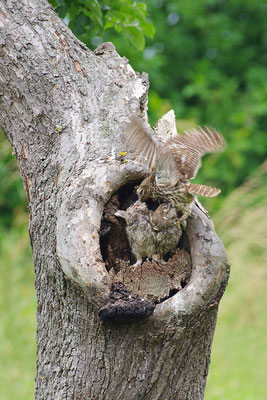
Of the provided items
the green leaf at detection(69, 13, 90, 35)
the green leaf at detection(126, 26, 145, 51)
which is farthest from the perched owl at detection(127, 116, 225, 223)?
the green leaf at detection(69, 13, 90, 35)

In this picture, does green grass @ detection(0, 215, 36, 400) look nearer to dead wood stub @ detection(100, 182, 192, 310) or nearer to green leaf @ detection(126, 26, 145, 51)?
dead wood stub @ detection(100, 182, 192, 310)

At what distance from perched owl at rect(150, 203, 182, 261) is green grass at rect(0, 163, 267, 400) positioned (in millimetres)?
2712

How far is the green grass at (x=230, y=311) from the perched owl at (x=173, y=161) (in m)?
2.81

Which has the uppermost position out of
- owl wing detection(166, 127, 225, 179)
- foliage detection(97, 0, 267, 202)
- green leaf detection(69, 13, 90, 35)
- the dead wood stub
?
foliage detection(97, 0, 267, 202)

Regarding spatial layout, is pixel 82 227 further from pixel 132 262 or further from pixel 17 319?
pixel 17 319

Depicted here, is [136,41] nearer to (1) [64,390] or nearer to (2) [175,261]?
(2) [175,261]

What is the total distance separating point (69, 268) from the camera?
6.89ft

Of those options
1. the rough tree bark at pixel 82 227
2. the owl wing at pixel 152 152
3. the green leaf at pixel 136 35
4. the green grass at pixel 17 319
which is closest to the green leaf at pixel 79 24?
the green leaf at pixel 136 35

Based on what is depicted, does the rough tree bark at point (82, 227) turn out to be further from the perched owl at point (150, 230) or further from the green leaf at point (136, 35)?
the green leaf at point (136, 35)

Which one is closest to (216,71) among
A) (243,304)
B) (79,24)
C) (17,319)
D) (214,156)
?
(214,156)

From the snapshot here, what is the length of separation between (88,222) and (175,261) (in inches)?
17.0

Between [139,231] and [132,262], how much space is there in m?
0.14

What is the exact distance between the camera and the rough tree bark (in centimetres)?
212

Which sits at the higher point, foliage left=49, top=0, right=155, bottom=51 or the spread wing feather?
foliage left=49, top=0, right=155, bottom=51
